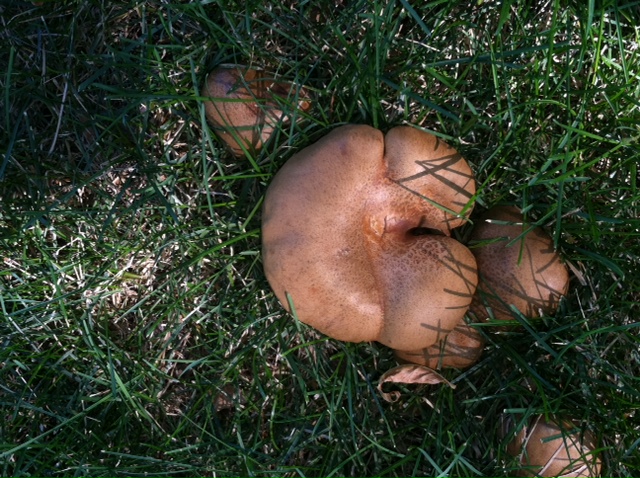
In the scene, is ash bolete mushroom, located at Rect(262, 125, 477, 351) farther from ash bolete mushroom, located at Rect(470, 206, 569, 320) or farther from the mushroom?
the mushroom

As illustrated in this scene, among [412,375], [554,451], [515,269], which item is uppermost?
[515,269]

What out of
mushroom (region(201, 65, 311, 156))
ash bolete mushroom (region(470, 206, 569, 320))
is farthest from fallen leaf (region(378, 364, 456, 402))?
mushroom (region(201, 65, 311, 156))

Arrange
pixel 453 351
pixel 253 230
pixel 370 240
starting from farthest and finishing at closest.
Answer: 1. pixel 253 230
2. pixel 453 351
3. pixel 370 240

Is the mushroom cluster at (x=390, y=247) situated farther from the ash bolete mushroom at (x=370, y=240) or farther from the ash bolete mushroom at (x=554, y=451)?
the ash bolete mushroom at (x=554, y=451)

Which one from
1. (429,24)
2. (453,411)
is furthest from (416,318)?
(429,24)

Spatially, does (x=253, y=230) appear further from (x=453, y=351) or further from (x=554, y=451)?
(x=554, y=451)

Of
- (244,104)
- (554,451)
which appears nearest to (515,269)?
(554,451)

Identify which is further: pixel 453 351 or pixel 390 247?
pixel 453 351
